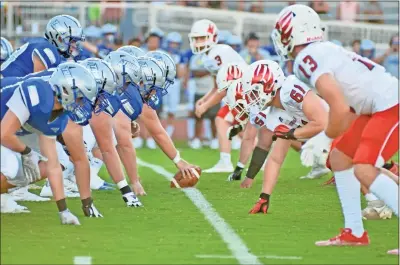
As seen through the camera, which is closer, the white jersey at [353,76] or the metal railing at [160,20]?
the white jersey at [353,76]

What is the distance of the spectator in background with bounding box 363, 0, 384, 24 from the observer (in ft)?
80.1

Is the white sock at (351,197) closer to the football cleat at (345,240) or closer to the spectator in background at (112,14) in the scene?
the football cleat at (345,240)

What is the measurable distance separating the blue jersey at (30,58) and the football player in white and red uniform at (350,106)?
3.37 m

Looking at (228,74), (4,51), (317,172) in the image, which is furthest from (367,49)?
(4,51)

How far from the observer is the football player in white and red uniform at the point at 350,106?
7.38 meters

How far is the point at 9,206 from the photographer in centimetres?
918

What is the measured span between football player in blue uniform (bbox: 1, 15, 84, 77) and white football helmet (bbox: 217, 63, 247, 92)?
2.39 metres

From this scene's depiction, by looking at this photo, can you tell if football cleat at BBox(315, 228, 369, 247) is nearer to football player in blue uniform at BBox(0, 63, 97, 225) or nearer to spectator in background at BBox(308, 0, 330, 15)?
football player in blue uniform at BBox(0, 63, 97, 225)

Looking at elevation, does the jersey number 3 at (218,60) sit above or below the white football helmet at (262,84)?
below

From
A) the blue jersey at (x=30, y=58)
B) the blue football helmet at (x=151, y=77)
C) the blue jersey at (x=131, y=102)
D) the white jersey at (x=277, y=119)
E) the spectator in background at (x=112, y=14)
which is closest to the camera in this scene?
the white jersey at (x=277, y=119)

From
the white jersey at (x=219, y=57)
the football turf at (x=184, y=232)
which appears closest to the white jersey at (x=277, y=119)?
the football turf at (x=184, y=232)

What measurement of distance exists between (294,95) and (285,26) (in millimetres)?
1422

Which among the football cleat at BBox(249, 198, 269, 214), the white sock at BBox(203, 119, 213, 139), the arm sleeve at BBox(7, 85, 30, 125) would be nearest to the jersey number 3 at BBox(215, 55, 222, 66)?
the football cleat at BBox(249, 198, 269, 214)

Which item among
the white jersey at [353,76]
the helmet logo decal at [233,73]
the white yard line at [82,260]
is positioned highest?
the white jersey at [353,76]
